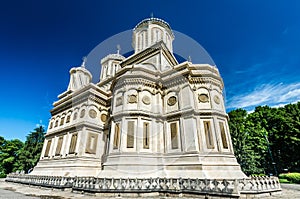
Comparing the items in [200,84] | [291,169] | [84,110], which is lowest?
[291,169]

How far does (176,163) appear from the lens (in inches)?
510

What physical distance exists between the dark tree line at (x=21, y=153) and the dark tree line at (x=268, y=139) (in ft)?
120

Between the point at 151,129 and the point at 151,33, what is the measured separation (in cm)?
1660

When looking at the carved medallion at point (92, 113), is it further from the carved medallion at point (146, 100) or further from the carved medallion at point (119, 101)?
the carved medallion at point (146, 100)

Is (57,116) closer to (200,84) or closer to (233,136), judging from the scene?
(200,84)

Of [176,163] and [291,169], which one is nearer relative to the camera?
[176,163]

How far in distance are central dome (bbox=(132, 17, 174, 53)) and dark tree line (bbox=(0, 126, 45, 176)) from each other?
28.6 metres

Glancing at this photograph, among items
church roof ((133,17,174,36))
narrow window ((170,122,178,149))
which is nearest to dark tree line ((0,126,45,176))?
narrow window ((170,122,178,149))

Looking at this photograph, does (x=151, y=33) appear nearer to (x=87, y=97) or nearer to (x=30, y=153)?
(x=87, y=97)

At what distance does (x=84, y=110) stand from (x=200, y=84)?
13105 mm

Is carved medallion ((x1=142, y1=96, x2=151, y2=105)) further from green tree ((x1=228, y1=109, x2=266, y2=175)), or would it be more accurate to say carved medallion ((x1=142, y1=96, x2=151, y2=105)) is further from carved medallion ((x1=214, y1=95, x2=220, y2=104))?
green tree ((x1=228, y1=109, x2=266, y2=175))

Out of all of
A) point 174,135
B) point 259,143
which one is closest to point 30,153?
point 174,135

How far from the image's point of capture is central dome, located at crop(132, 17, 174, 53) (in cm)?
2470

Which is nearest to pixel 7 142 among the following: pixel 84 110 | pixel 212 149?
pixel 84 110
